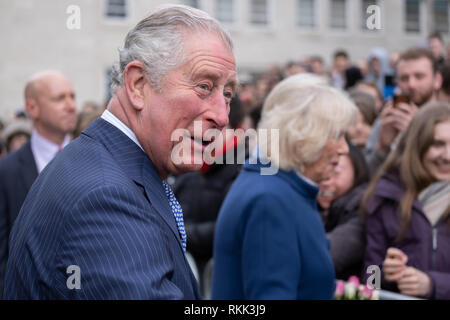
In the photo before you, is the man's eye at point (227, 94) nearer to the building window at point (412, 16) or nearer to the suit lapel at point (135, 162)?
the suit lapel at point (135, 162)

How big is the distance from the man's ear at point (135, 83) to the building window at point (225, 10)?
2318cm

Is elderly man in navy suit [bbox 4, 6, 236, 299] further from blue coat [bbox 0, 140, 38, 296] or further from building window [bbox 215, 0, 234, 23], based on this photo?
building window [bbox 215, 0, 234, 23]

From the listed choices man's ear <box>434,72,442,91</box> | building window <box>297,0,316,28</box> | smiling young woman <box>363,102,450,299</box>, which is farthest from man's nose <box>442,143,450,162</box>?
building window <box>297,0,316,28</box>

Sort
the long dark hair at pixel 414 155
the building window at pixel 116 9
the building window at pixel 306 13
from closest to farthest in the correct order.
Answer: the long dark hair at pixel 414 155 → the building window at pixel 116 9 → the building window at pixel 306 13

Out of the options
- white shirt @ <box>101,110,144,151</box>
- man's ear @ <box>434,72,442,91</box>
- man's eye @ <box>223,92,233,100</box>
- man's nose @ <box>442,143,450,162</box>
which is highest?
man's ear @ <box>434,72,442,91</box>

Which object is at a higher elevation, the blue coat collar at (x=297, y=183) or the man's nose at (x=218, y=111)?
the man's nose at (x=218, y=111)

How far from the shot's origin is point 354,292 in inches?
120

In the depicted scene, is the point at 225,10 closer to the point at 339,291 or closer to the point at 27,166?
the point at 27,166

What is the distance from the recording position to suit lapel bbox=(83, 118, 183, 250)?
4.90 feet

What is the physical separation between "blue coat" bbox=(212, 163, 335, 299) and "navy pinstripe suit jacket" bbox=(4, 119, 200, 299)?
111 cm

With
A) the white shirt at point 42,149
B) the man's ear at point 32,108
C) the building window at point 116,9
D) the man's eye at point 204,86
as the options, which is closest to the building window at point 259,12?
the building window at point 116,9

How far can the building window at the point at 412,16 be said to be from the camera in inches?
1000

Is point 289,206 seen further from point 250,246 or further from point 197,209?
point 197,209
